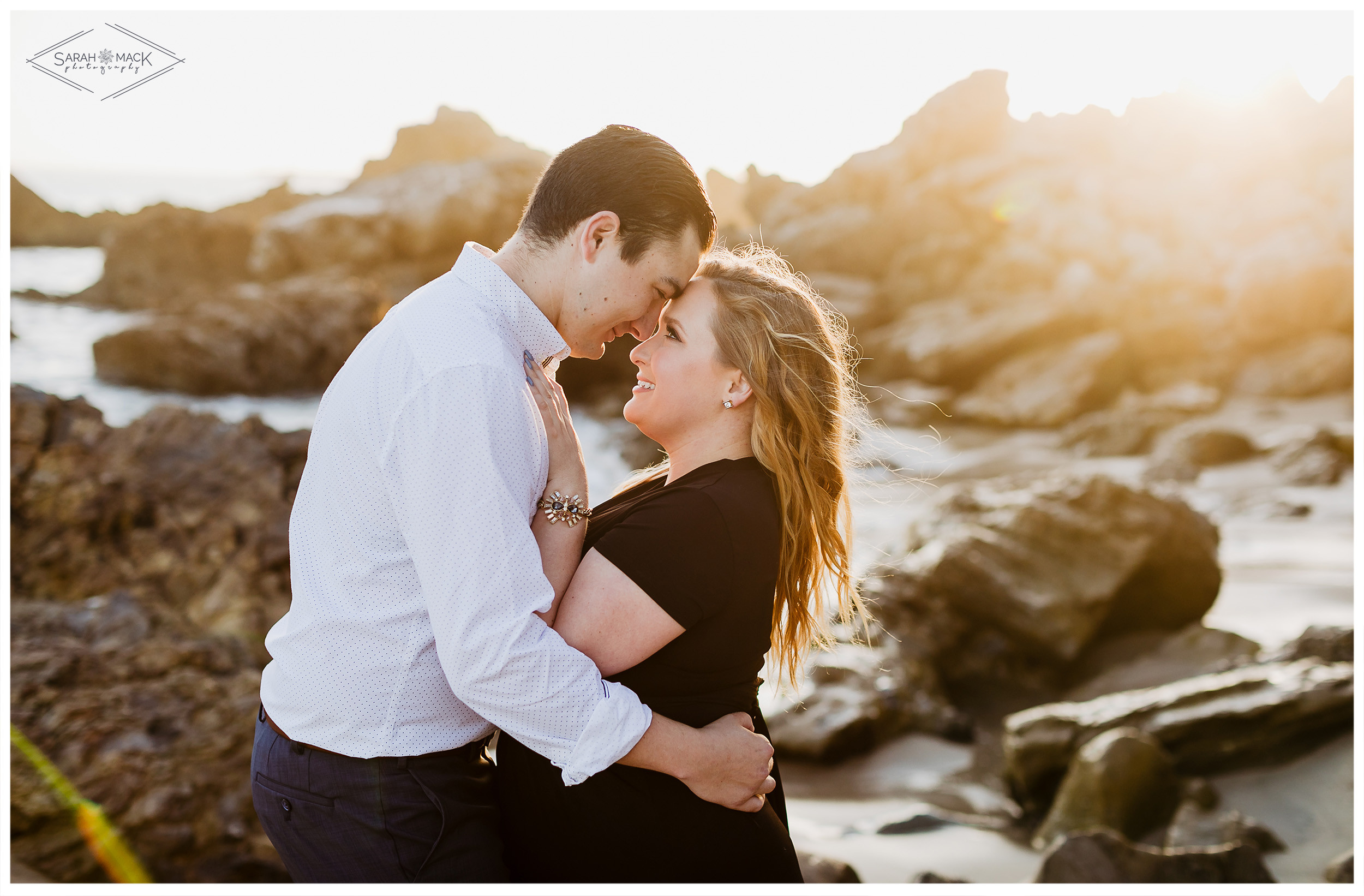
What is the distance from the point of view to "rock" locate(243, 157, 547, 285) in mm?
32875

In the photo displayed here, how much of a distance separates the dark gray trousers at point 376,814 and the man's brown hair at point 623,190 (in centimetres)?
118

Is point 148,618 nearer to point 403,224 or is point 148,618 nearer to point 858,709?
point 858,709

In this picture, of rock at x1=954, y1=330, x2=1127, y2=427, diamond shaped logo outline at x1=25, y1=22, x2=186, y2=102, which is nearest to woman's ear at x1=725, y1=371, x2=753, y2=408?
diamond shaped logo outline at x1=25, y1=22, x2=186, y2=102

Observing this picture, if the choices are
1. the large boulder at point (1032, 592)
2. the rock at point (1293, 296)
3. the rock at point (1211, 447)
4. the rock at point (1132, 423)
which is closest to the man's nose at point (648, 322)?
the large boulder at point (1032, 592)

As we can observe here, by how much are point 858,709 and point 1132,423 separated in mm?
14831

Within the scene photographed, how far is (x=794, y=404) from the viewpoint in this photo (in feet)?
7.51

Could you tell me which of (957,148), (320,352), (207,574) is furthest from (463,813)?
(957,148)

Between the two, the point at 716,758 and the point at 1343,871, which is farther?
the point at 1343,871

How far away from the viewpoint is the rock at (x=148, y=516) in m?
4.49

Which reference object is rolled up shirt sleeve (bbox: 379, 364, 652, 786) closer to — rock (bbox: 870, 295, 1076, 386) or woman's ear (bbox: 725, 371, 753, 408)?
woman's ear (bbox: 725, 371, 753, 408)

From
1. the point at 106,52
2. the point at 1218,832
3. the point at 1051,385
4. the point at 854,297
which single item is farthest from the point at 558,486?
the point at 854,297

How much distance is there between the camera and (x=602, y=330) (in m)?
2.22

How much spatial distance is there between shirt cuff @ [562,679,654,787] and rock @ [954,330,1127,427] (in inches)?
862

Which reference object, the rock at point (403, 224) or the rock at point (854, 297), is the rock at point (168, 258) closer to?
the rock at point (403, 224)
